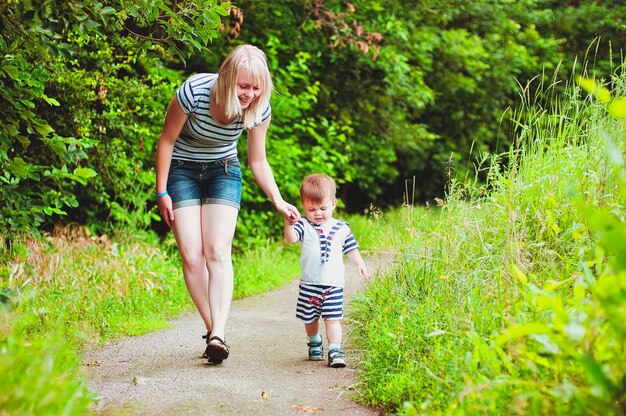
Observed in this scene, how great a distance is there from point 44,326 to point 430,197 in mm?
13955

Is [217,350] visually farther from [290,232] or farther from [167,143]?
[167,143]

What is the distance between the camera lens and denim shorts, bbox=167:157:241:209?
472cm

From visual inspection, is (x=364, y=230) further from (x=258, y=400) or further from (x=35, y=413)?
(x=35, y=413)

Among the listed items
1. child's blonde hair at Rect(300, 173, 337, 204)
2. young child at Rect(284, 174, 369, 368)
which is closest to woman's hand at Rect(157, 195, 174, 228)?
young child at Rect(284, 174, 369, 368)

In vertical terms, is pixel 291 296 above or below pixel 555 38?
below

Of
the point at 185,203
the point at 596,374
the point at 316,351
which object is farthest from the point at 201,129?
the point at 596,374

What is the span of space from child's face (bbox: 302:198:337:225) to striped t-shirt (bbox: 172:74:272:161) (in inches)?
24.1

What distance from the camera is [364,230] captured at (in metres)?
12.5

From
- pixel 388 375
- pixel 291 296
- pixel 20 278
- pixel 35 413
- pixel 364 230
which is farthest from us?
pixel 364 230

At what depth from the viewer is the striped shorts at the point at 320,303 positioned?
4773 mm

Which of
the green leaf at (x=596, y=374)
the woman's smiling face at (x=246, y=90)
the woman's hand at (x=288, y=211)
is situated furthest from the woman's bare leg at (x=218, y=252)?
the green leaf at (x=596, y=374)

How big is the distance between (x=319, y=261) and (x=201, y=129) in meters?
1.12

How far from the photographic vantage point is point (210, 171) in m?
4.77

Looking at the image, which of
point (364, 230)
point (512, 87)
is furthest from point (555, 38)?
point (364, 230)
